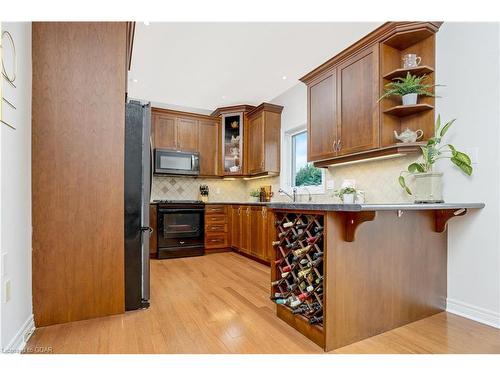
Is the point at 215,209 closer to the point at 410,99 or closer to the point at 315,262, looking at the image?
the point at 315,262

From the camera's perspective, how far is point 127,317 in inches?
79.2

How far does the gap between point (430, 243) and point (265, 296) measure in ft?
4.73

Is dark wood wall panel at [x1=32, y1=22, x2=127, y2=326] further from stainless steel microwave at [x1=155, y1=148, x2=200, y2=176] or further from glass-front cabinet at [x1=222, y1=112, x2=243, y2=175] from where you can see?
glass-front cabinet at [x1=222, y1=112, x2=243, y2=175]

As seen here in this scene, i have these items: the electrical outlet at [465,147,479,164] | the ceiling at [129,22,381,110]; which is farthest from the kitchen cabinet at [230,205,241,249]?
the electrical outlet at [465,147,479,164]

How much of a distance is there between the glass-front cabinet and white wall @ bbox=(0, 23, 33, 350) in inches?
126

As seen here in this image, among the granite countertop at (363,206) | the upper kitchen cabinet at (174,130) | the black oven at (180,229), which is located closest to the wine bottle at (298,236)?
the granite countertop at (363,206)

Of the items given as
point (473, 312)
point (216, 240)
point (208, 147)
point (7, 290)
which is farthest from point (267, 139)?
point (7, 290)

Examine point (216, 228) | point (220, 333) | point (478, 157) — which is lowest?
point (220, 333)

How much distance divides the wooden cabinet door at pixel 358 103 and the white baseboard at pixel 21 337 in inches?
111

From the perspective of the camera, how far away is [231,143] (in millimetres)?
4887

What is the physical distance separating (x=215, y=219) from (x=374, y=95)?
3.04 m
